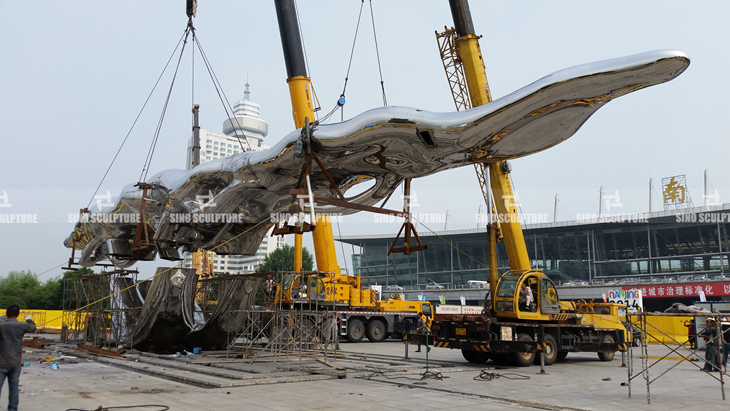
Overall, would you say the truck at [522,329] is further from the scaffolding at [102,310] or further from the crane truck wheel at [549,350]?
the scaffolding at [102,310]

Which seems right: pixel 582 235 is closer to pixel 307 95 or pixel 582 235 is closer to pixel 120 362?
pixel 307 95

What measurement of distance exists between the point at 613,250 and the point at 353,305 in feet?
165

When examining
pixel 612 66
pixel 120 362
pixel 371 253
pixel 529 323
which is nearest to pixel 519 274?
pixel 529 323

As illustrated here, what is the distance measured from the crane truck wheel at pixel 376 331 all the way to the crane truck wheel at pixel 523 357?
12.1 m

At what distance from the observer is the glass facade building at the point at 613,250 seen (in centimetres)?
5953

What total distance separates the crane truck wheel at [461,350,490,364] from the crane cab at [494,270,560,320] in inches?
54.0

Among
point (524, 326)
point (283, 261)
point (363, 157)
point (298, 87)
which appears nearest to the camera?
point (363, 157)

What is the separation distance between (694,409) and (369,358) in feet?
33.1

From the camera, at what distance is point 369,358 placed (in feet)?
58.3

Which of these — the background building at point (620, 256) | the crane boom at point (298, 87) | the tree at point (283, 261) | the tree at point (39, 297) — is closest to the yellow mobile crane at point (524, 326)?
the crane boom at point (298, 87)

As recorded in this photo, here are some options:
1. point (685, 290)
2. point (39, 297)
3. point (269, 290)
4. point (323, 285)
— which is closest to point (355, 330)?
point (323, 285)

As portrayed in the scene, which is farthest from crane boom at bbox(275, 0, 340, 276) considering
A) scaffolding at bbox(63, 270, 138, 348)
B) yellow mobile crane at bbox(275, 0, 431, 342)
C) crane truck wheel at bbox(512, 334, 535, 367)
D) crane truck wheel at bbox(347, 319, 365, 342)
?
A: crane truck wheel at bbox(512, 334, 535, 367)

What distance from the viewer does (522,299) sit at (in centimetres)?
1589

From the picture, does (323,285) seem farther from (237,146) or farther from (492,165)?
(237,146)
